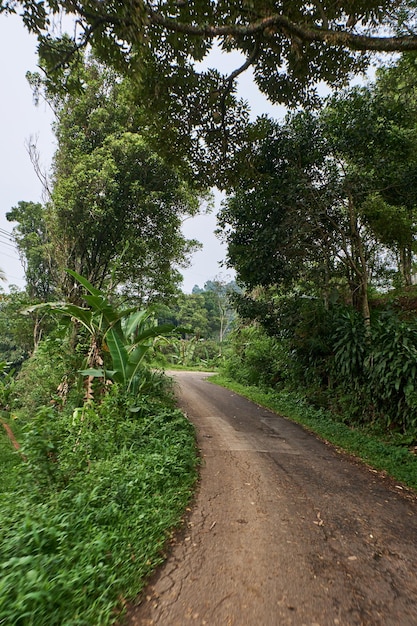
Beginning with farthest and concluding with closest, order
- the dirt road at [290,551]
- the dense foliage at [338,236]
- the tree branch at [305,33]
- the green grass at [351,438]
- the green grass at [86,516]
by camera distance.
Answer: the dense foliage at [338,236] < the green grass at [351,438] < the tree branch at [305,33] < the dirt road at [290,551] < the green grass at [86,516]

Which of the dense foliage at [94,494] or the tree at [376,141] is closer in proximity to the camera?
the dense foliage at [94,494]

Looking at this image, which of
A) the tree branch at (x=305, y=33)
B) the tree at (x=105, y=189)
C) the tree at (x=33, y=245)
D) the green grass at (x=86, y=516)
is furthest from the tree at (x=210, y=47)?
the tree at (x=33, y=245)

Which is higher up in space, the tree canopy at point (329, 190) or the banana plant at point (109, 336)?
the tree canopy at point (329, 190)

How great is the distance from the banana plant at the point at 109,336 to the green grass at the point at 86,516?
1.18 m

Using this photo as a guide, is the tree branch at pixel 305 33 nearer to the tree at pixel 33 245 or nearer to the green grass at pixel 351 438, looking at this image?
the green grass at pixel 351 438

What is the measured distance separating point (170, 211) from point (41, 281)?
39.1ft

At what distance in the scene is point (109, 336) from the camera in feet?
18.7

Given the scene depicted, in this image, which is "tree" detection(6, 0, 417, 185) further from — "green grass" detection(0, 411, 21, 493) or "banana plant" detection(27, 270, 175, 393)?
"green grass" detection(0, 411, 21, 493)

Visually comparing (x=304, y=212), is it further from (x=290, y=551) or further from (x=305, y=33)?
(x=290, y=551)

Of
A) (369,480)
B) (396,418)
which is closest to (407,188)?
(396,418)

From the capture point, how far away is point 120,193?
1073 cm

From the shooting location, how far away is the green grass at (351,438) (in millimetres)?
4617

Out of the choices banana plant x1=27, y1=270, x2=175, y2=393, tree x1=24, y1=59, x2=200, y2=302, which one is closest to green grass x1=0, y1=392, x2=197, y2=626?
banana plant x1=27, y1=270, x2=175, y2=393

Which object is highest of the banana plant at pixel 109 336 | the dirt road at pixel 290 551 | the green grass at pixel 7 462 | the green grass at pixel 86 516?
the banana plant at pixel 109 336
